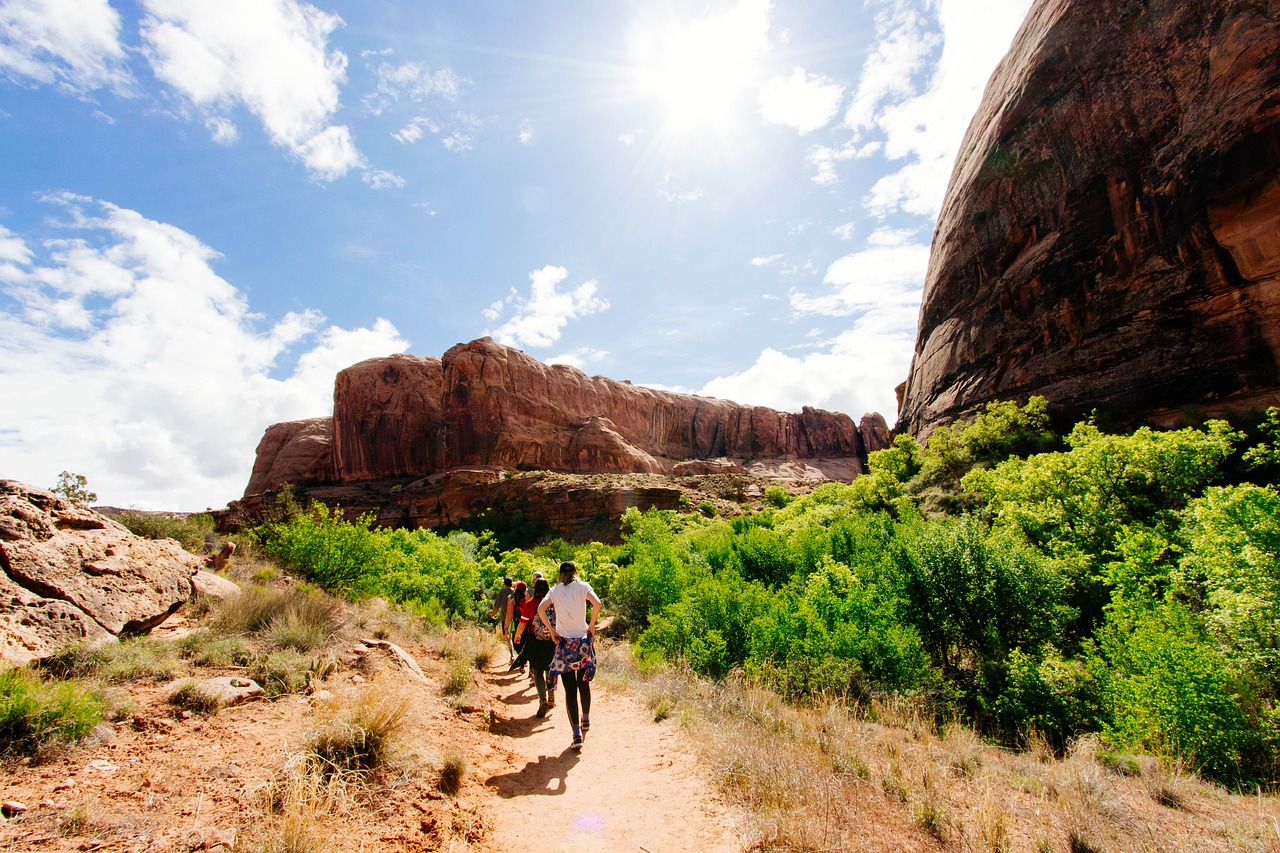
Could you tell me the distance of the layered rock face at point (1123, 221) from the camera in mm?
16578

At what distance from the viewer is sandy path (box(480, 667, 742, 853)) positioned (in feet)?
12.3

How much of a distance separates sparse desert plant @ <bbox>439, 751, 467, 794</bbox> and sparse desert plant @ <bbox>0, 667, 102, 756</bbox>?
8.08 feet

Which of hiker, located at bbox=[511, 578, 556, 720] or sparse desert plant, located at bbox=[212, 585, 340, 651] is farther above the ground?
sparse desert plant, located at bbox=[212, 585, 340, 651]

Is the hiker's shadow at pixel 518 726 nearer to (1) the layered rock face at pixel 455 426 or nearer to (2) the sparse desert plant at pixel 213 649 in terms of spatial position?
(2) the sparse desert plant at pixel 213 649

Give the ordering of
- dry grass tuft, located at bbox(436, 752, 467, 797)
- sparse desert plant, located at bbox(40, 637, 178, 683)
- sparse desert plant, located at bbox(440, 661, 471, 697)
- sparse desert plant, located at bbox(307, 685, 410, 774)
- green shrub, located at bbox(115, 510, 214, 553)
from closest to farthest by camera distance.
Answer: sparse desert plant, located at bbox(307, 685, 410, 774)
dry grass tuft, located at bbox(436, 752, 467, 797)
sparse desert plant, located at bbox(40, 637, 178, 683)
sparse desert plant, located at bbox(440, 661, 471, 697)
green shrub, located at bbox(115, 510, 214, 553)

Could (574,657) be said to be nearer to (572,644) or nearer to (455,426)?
(572,644)

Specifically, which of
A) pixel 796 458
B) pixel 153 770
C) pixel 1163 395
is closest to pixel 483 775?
pixel 153 770

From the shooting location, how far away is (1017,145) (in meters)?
24.7

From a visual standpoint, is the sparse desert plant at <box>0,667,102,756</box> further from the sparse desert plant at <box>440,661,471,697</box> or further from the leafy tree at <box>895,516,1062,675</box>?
the leafy tree at <box>895,516,1062,675</box>

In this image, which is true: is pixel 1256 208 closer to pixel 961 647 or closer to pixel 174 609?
pixel 961 647

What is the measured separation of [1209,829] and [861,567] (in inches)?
346

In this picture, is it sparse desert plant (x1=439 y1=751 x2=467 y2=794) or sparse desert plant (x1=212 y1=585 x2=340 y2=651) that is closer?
sparse desert plant (x1=439 y1=751 x2=467 y2=794)

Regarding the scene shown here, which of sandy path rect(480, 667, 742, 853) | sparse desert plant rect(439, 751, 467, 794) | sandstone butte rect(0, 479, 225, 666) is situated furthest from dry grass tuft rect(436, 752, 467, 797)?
sandstone butte rect(0, 479, 225, 666)

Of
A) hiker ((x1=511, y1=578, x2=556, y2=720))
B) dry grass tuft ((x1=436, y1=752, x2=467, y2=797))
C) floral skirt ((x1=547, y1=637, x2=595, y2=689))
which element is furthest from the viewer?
hiker ((x1=511, y1=578, x2=556, y2=720))
